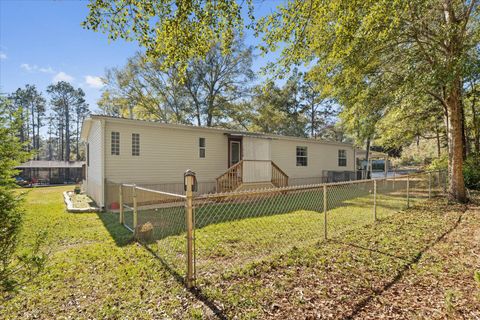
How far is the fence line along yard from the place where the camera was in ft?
12.0

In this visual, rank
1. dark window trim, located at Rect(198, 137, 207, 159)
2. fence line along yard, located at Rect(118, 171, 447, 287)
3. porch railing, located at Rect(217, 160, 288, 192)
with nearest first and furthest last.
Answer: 1. fence line along yard, located at Rect(118, 171, 447, 287)
2. porch railing, located at Rect(217, 160, 288, 192)
3. dark window trim, located at Rect(198, 137, 207, 159)

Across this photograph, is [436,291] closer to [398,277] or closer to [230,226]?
[398,277]

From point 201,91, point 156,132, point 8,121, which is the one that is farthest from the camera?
point 201,91

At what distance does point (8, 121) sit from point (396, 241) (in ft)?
20.3

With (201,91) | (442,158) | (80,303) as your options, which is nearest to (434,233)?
(80,303)

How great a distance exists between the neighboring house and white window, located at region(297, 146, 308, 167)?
22.7m

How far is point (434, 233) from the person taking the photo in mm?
5195

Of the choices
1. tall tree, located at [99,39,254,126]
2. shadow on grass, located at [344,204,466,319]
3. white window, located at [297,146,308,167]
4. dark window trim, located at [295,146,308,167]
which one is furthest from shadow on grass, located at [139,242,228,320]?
tall tree, located at [99,39,254,126]

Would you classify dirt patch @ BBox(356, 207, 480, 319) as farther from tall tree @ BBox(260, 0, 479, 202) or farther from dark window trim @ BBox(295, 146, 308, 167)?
dark window trim @ BBox(295, 146, 308, 167)

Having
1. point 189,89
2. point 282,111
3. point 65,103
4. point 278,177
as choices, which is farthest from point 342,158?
point 65,103

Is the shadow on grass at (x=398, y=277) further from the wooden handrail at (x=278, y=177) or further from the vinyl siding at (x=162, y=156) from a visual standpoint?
the vinyl siding at (x=162, y=156)

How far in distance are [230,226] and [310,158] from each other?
11.0 meters

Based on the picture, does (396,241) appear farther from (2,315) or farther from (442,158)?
(442,158)

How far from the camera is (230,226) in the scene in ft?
21.0
